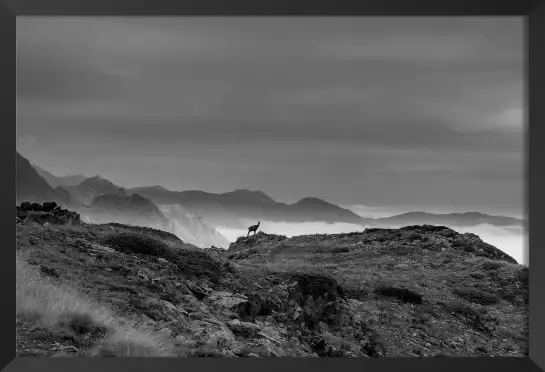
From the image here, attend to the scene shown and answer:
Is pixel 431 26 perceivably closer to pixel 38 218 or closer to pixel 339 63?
pixel 339 63

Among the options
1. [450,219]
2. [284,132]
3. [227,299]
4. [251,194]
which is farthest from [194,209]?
[450,219]

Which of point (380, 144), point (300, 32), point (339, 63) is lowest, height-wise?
point (380, 144)

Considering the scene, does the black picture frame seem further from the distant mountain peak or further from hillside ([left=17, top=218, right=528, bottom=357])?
the distant mountain peak

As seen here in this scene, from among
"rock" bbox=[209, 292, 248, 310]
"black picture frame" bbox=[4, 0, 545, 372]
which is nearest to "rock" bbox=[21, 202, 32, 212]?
"black picture frame" bbox=[4, 0, 545, 372]

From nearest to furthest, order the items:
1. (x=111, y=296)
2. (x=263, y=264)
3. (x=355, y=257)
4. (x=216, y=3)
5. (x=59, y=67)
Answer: (x=216, y=3) → (x=111, y=296) → (x=59, y=67) → (x=263, y=264) → (x=355, y=257)

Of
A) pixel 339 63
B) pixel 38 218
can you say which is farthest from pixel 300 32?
pixel 38 218

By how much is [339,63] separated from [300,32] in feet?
2.11

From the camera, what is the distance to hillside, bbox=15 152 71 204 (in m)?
6.12

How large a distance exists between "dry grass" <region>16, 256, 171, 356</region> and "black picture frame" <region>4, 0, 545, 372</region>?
0.24m

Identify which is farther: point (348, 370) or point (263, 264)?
point (263, 264)

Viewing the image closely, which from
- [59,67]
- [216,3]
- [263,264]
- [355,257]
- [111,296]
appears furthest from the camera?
[355,257]

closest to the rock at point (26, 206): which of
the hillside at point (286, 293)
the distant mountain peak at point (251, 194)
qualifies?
the hillside at point (286, 293)

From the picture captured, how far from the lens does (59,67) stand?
20.7 feet

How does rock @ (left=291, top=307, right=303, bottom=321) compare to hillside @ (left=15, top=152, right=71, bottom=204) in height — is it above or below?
below
